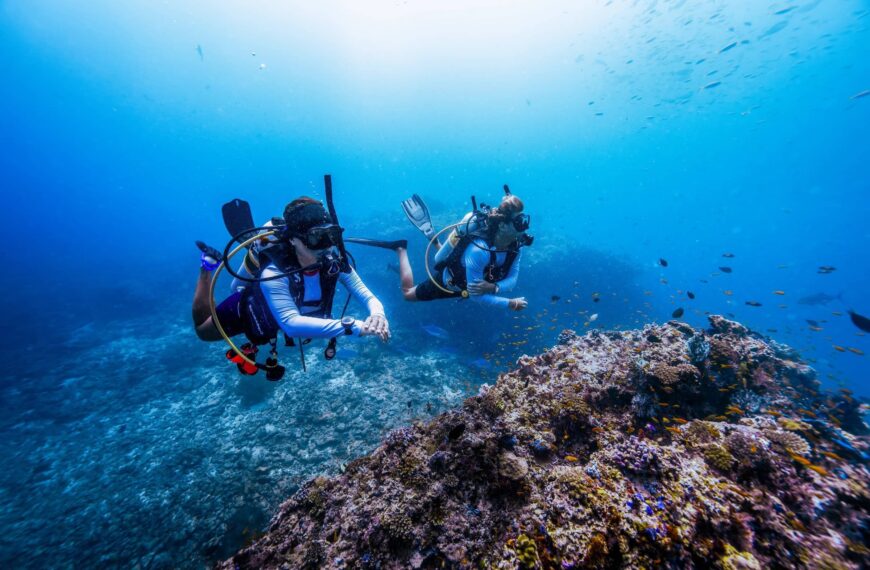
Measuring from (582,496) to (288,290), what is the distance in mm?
3865

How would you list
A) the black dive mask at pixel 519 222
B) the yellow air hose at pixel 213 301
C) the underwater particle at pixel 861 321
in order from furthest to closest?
the underwater particle at pixel 861 321
the black dive mask at pixel 519 222
the yellow air hose at pixel 213 301

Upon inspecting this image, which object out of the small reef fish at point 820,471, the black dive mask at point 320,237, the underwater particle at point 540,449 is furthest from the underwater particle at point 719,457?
the black dive mask at point 320,237

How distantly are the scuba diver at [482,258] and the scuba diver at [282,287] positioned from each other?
5.61 feet

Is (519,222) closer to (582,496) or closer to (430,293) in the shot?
(430,293)

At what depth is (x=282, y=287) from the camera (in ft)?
12.2

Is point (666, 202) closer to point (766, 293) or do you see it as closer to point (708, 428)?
point (766, 293)

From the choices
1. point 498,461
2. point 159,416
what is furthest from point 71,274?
point 498,461

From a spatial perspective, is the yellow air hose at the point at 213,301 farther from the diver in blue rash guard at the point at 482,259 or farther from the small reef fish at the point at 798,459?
the small reef fish at the point at 798,459

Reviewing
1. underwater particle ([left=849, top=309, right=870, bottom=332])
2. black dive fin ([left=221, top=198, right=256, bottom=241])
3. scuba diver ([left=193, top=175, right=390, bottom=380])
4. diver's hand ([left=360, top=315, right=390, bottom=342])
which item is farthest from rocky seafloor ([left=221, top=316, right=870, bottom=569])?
black dive fin ([left=221, top=198, right=256, bottom=241])

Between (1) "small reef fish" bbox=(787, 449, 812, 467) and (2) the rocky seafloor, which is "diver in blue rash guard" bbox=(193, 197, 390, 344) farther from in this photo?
(1) "small reef fish" bbox=(787, 449, 812, 467)

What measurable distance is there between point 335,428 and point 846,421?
13128mm

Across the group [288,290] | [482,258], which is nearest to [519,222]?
[482,258]

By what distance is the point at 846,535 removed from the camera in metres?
2.87

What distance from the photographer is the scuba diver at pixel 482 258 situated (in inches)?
231
